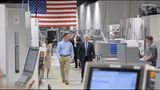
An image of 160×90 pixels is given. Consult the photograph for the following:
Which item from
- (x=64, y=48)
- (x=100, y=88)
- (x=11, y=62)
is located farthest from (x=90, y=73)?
(x=64, y=48)

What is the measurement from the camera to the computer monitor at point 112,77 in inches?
141

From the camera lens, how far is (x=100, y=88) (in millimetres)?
3701

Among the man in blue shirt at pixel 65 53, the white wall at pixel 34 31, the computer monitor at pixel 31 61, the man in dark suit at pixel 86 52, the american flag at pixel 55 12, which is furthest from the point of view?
the white wall at pixel 34 31

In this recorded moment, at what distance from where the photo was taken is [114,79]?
3.65 metres

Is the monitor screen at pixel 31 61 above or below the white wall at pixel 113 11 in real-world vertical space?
below

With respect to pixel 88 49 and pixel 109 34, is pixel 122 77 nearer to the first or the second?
pixel 88 49

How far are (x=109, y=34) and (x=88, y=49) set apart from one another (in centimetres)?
1062

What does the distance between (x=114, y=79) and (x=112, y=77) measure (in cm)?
3

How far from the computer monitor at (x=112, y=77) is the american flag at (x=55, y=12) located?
15994 millimetres

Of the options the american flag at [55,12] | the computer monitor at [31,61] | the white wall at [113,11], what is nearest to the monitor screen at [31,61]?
the computer monitor at [31,61]

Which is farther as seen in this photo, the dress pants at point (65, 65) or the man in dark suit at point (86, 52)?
the man in dark suit at point (86, 52)

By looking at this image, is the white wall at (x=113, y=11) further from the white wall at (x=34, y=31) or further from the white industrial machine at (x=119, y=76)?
the white industrial machine at (x=119, y=76)

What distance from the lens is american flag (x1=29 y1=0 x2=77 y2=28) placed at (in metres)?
19.8

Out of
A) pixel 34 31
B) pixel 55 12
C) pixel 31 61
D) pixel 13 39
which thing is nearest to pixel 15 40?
pixel 13 39
